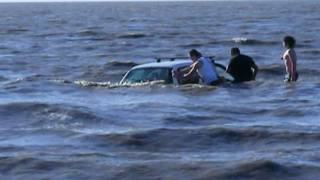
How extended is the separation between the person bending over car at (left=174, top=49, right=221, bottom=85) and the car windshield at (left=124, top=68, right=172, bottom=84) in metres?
0.21

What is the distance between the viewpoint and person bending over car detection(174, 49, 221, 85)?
18562 millimetres

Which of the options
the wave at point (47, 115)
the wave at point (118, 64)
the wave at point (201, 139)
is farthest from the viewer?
the wave at point (118, 64)

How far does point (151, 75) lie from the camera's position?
1933 cm

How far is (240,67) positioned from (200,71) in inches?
52.6

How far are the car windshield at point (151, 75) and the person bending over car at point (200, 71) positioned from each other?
0.21 m

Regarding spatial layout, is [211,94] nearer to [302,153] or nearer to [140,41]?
[302,153]

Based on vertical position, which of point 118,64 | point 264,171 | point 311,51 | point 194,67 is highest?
point 194,67

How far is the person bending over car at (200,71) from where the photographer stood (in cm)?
1856

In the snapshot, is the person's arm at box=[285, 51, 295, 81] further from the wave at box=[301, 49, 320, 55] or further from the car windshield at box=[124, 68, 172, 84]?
the wave at box=[301, 49, 320, 55]

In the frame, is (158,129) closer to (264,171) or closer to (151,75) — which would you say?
(264,171)

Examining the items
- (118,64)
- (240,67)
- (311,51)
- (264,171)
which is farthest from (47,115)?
(311,51)

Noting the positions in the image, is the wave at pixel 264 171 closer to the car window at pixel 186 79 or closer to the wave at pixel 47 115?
the wave at pixel 47 115

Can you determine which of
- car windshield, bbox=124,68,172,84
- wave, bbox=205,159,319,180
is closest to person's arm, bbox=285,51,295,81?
car windshield, bbox=124,68,172,84

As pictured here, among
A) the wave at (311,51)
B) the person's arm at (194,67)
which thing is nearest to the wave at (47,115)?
the person's arm at (194,67)
